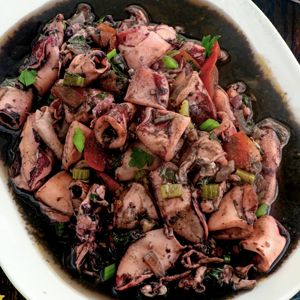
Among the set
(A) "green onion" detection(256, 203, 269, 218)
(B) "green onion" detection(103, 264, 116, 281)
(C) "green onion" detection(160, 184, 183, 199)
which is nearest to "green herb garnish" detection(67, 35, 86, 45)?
(C) "green onion" detection(160, 184, 183, 199)

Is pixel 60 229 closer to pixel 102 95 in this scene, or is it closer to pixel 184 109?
pixel 102 95

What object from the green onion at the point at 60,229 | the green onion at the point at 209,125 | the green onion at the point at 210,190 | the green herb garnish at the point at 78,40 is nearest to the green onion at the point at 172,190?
the green onion at the point at 210,190

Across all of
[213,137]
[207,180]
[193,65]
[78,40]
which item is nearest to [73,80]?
[78,40]

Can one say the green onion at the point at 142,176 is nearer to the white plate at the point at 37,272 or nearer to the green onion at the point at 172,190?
the green onion at the point at 172,190

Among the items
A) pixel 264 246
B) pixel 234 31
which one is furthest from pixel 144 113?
pixel 234 31

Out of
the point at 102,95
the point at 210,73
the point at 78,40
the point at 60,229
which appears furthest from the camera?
the point at 78,40

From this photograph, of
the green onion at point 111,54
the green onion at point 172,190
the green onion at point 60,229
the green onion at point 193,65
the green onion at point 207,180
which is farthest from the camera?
the green onion at point 193,65
